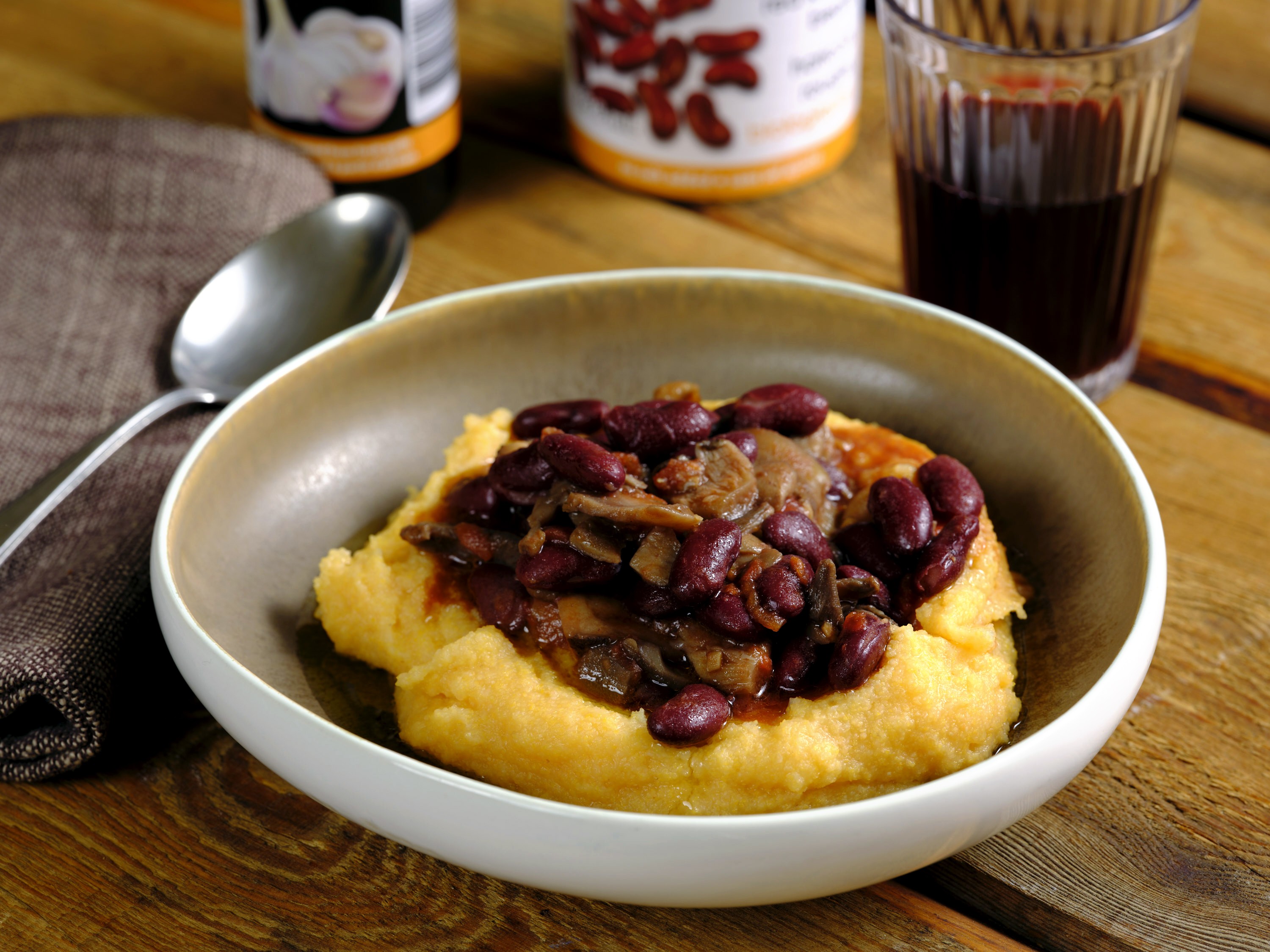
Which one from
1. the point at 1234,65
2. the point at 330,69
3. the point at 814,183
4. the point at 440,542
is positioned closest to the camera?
the point at 440,542

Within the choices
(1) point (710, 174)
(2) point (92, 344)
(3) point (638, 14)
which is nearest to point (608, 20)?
(3) point (638, 14)

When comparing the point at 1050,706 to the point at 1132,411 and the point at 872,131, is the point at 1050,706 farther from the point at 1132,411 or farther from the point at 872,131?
the point at 872,131

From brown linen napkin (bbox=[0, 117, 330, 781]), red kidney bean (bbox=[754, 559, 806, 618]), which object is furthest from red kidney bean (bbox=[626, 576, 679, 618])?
brown linen napkin (bbox=[0, 117, 330, 781])

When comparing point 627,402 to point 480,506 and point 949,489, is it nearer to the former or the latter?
point 480,506

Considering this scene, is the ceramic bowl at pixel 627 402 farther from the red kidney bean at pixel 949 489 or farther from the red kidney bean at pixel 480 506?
the red kidney bean at pixel 480 506

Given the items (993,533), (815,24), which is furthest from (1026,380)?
(815,24)

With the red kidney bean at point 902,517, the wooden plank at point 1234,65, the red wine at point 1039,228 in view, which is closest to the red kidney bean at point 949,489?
the red kidney bean at point 902,517
